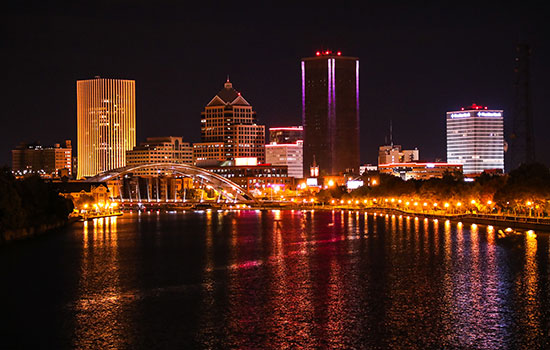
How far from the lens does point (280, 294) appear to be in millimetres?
→ 34438

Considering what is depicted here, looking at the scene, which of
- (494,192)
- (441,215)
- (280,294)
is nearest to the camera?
(280,294)

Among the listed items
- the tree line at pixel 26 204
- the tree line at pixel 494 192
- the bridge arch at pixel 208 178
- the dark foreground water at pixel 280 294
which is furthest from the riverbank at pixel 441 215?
the tree line at pixel 26 204

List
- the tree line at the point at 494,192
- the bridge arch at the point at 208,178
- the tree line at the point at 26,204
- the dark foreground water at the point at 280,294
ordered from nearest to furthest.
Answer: the dark foreground water at the point at 280,294
the tree line at the point at 26,204
the tree line at the point at 494,192
the bridge arch at the point at 208,178

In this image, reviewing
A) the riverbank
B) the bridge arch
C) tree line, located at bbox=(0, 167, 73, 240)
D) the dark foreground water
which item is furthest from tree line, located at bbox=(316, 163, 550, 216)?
the bridge arch

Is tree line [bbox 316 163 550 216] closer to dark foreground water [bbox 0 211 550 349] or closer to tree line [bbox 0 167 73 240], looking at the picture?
dark foreground water [bbox 0 211 550 349]

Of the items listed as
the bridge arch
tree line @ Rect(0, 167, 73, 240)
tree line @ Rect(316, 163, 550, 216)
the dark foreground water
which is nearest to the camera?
the dark foreground water

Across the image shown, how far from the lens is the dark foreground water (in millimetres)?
26641

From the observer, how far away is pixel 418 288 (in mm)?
35562

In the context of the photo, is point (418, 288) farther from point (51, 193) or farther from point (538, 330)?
point (51, 193)

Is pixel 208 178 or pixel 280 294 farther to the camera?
pixel 208 178

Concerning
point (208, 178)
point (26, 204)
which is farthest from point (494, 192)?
point (208, 178)

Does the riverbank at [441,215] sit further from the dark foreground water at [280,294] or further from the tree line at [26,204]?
the tree line at [26,204]

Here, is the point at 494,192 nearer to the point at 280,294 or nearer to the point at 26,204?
the point at 26,204

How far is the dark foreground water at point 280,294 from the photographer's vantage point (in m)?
26.6
